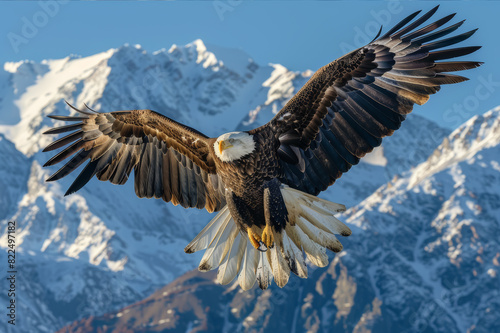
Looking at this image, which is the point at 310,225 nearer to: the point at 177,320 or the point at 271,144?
the point at 271,144

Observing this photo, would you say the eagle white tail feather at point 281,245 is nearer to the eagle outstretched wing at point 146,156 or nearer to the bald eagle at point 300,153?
the bald eagle at point 300,153

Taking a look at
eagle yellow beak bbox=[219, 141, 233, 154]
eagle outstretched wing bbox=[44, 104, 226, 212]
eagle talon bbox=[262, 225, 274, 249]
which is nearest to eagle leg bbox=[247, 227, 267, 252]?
eagle talon bbox=[262, 225, 274, 249]

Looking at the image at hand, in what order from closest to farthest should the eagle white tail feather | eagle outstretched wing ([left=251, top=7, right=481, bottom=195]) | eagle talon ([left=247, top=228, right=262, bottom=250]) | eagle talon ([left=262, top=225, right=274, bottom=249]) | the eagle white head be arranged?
eagle outstretched wing ([left=251, top=7, right=481, bottom=195]) → the eagle white head → the eagle white tail feather → eagle talon ([left=262, top=225, right=274, bottom=249]) → eagle talon ([left=247, top=228, right=262, bottom=250])

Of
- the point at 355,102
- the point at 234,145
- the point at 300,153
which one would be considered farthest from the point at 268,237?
the point at 355,102

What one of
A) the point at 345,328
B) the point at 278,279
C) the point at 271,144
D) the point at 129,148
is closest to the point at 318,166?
the point at 271,144

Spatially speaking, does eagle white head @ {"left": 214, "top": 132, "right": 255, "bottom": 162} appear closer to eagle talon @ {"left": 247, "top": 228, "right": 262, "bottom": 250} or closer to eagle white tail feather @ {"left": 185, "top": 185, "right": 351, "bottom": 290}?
eagle white tail feather @ {"left": 185, "top": 185, "right": 351, "bottom": 290}

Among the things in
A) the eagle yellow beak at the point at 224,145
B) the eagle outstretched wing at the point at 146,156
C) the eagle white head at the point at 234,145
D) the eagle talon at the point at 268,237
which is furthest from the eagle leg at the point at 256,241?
the eagle yellow beak at the point at 224,145

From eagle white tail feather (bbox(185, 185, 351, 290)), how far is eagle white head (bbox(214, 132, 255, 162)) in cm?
81

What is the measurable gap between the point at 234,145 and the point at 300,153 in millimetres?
1019

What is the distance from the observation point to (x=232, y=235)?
38.0 ft

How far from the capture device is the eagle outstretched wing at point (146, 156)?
1178 cm

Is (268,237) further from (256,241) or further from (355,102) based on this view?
(355,102)

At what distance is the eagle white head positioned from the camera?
409 inches

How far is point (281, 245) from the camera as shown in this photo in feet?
36.1
